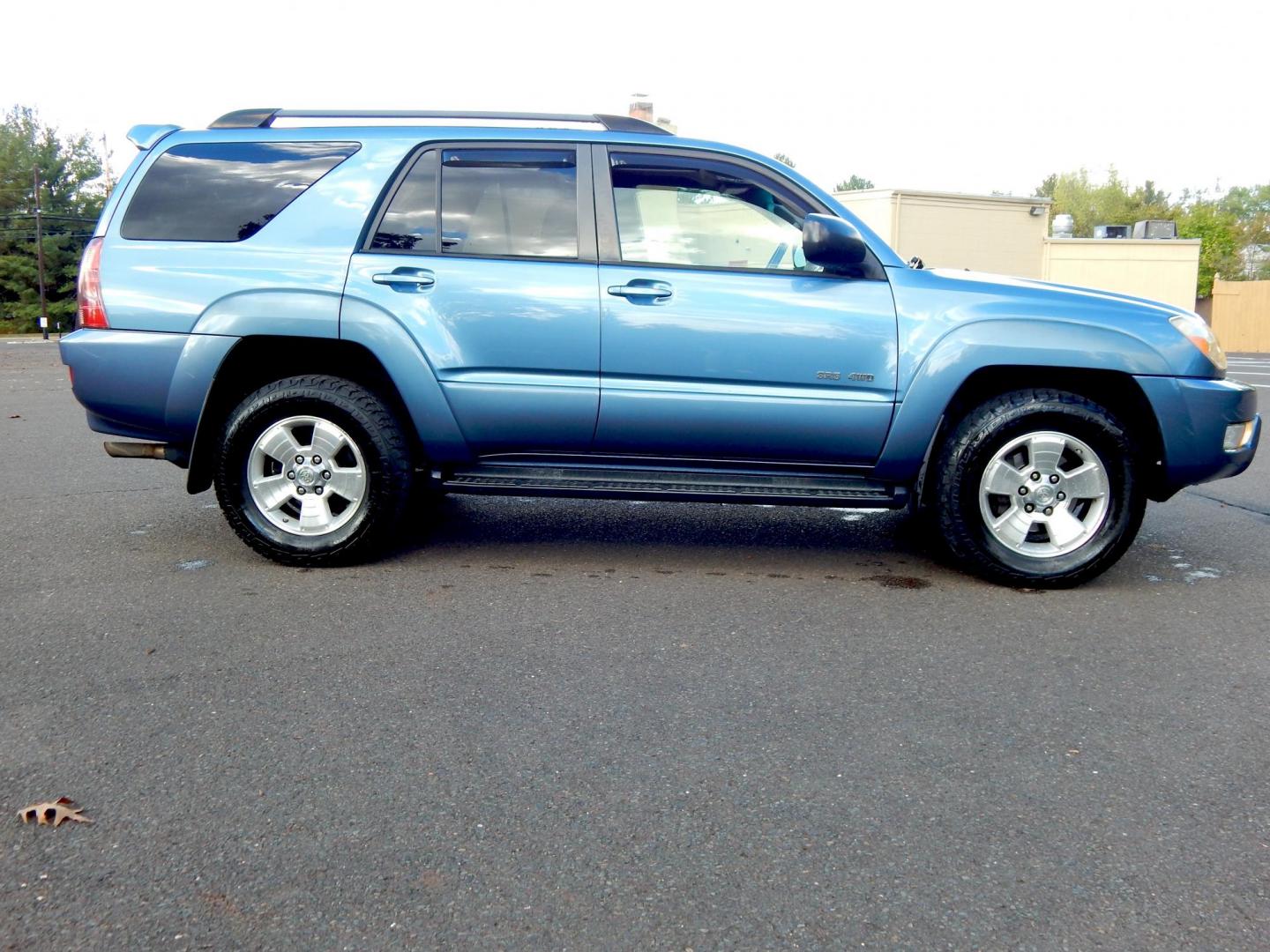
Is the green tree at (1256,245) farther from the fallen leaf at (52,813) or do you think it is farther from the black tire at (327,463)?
the fallen leaf at (52,813)

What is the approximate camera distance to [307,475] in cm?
507

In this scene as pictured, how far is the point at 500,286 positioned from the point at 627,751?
7.92 ft

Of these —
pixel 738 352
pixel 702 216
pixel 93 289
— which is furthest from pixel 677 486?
pixel 93 289

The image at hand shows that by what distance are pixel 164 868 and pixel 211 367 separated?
2.87 m

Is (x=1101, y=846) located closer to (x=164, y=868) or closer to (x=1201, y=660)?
(x=1201, y=660)

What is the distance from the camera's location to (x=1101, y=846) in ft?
8.82

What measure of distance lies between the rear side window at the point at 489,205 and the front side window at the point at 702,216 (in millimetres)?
261

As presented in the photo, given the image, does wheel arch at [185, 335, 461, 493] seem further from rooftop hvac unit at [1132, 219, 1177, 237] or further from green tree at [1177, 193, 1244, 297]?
green tree at [1177, 193, 1244, 297]

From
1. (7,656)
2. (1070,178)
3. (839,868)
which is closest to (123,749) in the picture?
(7,656)

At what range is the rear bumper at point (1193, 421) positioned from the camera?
16.0 ft

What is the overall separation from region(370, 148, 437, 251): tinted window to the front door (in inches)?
30.7

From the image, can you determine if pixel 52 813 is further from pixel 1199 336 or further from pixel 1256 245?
pixel 1256 245

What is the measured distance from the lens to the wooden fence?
36.6 metres

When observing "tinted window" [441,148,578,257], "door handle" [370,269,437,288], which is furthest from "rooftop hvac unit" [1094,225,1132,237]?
"door handle" [370,269,437,288]
